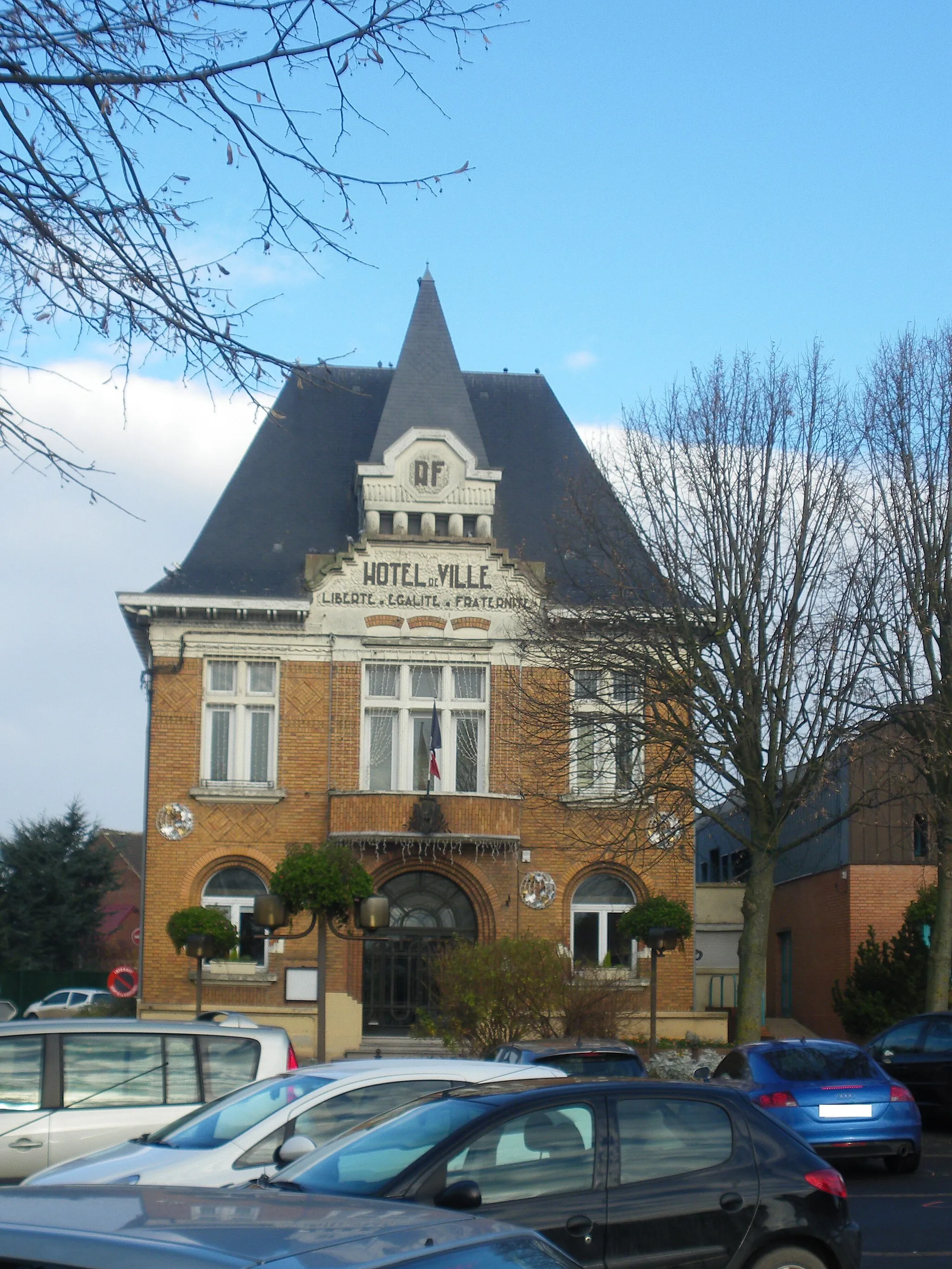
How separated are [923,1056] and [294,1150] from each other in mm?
13748

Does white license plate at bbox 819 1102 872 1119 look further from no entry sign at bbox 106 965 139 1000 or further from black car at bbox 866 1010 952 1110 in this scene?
no entry sign at bbox 106 965 139 1000

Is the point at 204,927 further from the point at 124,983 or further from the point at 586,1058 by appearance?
the point at 586,1058

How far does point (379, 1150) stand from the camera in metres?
7.09

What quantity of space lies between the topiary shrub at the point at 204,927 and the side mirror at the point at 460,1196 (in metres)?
20.6

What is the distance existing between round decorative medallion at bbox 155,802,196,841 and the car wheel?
22874 millimetres

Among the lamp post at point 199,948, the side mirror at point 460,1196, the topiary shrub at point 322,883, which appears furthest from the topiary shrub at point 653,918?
the side mirror at point 460,1196

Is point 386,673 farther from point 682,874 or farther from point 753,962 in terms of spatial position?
point 753,962

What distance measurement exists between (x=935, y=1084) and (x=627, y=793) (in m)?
8.54

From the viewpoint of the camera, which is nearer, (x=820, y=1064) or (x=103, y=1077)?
(x=103, y=1077)

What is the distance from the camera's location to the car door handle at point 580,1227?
6883 millimetres

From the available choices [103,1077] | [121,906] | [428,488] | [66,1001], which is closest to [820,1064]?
[103,1077]

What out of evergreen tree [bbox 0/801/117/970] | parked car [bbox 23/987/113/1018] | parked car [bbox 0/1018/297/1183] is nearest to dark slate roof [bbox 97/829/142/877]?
evergreen tree [bbox 0/801/117/970]

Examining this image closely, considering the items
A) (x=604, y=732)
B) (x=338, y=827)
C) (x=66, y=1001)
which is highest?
(x=604, y=732)

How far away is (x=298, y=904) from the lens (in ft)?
76.0
